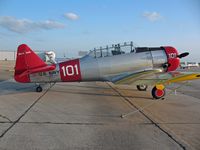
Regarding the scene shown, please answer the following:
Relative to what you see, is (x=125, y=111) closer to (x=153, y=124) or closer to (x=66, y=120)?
(x=153, y=124)

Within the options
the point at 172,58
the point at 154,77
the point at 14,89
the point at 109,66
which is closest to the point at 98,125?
the point at 154,77

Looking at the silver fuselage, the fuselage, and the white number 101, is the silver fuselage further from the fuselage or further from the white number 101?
the white number 101

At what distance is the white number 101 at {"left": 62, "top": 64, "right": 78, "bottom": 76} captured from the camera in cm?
1020

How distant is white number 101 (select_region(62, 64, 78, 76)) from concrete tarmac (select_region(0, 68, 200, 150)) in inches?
89.4

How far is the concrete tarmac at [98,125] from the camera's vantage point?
4204 millimetres

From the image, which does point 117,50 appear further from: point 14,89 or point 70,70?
point 14,89

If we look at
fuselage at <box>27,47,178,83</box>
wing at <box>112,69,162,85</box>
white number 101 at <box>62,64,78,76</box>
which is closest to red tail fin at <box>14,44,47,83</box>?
fuselage at <box>27,47,178,83</box>

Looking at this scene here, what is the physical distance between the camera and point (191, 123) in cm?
573

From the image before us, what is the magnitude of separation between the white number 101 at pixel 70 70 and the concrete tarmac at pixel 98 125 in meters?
2.27

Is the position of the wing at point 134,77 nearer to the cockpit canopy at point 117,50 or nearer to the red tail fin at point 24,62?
the cockpit canopy at point 117,50

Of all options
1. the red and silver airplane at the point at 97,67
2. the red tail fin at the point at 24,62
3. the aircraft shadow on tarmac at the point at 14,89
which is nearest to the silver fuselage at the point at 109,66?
the red and silver airplane at the point at 97,67

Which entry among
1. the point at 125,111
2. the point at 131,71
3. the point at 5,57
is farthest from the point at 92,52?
the point at 5,57

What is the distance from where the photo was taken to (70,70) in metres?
10.2

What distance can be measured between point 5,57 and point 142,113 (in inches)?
3850
